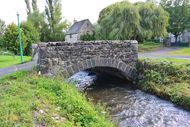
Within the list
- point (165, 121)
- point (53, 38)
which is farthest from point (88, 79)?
point (53, 38)

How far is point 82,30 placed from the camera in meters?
64.2

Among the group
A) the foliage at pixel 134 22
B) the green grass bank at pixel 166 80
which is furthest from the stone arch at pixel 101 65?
the foliage at pixel 134 22

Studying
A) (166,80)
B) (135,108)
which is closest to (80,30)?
(166,80)

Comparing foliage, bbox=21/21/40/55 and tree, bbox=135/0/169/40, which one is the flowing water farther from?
foliage, bbox=21/21/40/55

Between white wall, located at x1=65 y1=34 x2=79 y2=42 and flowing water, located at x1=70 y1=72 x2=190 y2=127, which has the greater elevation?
white wall, located at x1=65 y1=34 x2=79 y2=42

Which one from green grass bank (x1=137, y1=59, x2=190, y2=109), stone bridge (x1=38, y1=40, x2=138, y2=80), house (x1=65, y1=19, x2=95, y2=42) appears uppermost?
house (x1=65, y1=19, x2=95, y2=42)

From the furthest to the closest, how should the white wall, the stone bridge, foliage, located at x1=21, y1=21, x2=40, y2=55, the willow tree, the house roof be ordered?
the house roof < the white wall < foliage, located at x1=21, y1=21, x2=40, y2=55 < the willow tree < the stone bridge

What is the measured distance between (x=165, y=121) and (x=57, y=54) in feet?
24.6

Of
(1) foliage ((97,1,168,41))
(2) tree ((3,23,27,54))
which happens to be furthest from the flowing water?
(2) tree ((3,23,27,54))

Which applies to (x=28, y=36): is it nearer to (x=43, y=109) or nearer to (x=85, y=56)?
(x=85, y=56)

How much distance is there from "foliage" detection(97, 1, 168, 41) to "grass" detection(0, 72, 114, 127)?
2666 centimetres

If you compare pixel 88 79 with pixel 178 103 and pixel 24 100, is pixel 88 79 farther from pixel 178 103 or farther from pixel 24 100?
pixel 24 100

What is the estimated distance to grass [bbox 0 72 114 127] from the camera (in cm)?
794

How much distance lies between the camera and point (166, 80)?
634 inches
